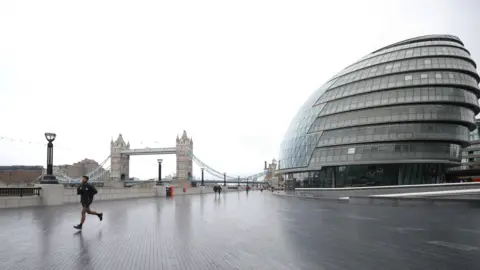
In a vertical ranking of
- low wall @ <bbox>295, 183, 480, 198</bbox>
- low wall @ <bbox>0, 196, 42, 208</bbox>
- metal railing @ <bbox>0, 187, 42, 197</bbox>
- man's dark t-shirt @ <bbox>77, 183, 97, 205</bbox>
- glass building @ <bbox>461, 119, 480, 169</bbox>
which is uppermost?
glass building @ <bbox>461, 119, 480, 169</bbox>

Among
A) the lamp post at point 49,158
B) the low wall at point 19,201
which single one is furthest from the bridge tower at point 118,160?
the low wall at point 19,201

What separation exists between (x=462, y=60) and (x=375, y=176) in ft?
78.3

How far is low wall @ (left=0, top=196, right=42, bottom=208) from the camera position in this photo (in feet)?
63.1

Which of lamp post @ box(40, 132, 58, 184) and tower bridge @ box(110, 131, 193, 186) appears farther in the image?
tower bridge @ box(110, 131, 193, 186)

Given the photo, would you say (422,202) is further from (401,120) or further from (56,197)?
(401,120)

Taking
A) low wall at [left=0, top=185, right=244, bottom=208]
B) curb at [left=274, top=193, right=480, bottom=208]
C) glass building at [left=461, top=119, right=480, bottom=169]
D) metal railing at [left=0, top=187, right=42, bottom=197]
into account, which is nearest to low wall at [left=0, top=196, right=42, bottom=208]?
low wall at [left=0, top=185, right=244, bottom=208]

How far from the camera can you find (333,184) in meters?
58.0

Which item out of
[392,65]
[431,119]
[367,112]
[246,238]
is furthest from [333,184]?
[246,238]

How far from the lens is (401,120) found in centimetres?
5262

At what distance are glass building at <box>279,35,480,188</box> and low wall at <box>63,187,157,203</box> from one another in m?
31.4

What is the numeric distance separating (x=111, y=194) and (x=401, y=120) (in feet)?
140

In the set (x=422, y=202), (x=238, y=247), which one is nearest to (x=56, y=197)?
(x=238, y=247)

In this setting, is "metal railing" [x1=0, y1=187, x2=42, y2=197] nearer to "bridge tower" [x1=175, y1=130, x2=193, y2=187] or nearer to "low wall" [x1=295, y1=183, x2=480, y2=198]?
"low wall" [x1=295, y1=183, x2=480, y2=198]

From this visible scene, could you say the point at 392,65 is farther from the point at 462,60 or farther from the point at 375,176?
the point at 375,176
